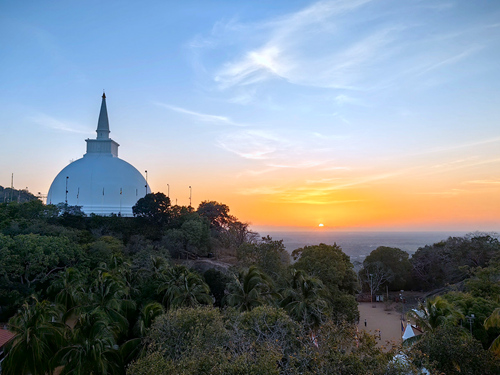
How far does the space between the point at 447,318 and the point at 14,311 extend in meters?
26.4

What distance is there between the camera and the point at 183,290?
21.0 meters

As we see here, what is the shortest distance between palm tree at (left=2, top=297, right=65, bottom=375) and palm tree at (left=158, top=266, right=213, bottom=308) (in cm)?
599

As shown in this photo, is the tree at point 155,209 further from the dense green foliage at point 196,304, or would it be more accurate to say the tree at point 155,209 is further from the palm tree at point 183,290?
the palm tree at point 183,290

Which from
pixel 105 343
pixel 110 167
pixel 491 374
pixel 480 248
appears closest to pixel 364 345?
pixel 491 374

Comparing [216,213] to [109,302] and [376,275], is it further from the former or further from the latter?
[109,302]

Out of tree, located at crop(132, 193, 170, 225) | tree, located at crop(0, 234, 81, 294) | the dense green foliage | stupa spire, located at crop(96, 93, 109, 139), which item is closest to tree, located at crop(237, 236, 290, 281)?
the dense green foliage

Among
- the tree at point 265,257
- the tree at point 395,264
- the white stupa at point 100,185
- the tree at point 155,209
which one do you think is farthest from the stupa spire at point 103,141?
the tree at point 395,264

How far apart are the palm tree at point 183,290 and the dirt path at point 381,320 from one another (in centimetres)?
1478

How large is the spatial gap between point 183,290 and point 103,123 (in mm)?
43214

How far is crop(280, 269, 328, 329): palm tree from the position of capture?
63.1 feet

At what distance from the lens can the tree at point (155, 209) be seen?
41469mm

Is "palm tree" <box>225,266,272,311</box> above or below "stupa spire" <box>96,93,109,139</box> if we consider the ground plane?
below

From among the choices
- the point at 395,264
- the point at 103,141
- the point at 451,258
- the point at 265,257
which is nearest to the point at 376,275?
the point at 395,264

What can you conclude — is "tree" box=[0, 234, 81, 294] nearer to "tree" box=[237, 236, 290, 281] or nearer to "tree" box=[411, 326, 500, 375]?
"tree" box=[237, 236, 290, 281]
